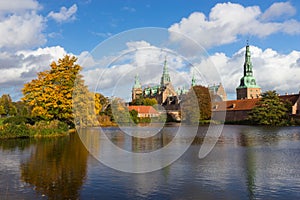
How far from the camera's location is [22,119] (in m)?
43.5

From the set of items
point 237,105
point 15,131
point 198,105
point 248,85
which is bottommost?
point 15,131

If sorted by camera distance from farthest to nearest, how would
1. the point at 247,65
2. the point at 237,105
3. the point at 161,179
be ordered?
the point at 247,65 < the point at 237,105 < the point at 161,179

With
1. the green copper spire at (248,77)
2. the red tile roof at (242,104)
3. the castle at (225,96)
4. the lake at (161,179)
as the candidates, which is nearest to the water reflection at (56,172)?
the lake at (161,179)

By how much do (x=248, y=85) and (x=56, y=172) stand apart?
116 metres

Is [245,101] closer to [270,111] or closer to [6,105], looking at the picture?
[270,111]

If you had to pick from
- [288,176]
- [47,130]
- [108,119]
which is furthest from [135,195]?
[108,119]

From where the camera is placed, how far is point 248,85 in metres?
125

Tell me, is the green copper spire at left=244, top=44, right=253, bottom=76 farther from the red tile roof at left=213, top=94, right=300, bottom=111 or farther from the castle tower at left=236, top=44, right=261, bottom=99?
the red tile roof at left=213, top=94, right=300, bottom=111

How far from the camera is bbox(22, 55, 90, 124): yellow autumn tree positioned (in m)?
39.4

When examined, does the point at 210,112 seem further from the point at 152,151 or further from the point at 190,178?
the point at 190,178

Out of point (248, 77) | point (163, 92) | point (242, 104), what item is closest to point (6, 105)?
point (163, 92)

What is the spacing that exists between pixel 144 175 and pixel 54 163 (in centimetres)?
613

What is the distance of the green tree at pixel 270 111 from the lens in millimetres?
65250

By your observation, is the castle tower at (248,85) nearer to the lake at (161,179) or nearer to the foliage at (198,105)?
the foliage at (198,105)
